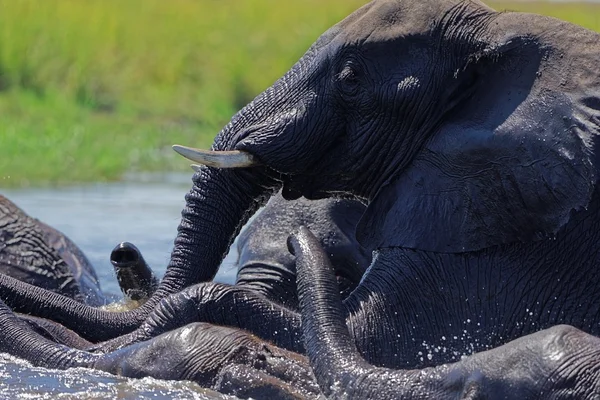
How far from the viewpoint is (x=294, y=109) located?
6355mm

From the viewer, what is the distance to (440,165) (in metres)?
6.08

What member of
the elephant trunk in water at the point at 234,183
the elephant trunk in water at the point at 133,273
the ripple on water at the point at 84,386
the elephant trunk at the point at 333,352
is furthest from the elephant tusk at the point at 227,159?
the elephant trunk in water at the point at 133,273

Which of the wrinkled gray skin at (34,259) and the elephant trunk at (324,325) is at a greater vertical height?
the wrinkled gray skin at (34,259)

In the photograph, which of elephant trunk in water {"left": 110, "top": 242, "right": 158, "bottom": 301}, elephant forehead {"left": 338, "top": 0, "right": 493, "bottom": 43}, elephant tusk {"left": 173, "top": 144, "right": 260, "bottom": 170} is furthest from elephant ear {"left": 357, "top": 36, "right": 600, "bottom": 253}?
elephant trunk in water {"left": 110, "top": 242, "right": 158, "bottom": 301}

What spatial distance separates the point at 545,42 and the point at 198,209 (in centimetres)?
154

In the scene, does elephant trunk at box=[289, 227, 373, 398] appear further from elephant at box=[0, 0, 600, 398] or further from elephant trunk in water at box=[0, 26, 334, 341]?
elephant trunk in water at box=[0, 26, 334, 341]

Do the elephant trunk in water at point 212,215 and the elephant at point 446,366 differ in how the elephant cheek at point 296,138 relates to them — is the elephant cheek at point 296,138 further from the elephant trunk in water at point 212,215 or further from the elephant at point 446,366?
the elephant at point 446,366

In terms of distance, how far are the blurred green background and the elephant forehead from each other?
8168 mm

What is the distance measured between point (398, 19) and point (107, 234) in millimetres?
6027

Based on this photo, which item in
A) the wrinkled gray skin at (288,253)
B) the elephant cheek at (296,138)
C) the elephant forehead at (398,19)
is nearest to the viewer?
the elephant forehead at (398,19)

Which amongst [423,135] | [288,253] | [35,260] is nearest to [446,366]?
[423,135]

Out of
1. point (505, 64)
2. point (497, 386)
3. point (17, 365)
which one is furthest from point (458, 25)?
point (17, 365)

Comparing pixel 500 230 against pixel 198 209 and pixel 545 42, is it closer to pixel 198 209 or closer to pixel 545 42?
pixel 545 42

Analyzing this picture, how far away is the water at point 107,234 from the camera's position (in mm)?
5926
